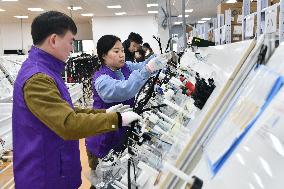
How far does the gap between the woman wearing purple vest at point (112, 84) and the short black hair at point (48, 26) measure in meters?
0.59

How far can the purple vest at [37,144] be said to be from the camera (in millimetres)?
1353

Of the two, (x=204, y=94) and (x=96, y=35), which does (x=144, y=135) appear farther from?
(x=96, y=35)

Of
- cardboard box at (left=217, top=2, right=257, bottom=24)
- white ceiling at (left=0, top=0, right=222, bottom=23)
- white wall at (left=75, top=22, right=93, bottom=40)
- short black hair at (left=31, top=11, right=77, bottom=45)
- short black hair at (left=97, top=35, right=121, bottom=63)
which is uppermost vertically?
white ceiling at (left=0, top=0, right=222, bottom=23)

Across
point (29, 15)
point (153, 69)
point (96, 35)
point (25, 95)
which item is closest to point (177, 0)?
point (96, 35)

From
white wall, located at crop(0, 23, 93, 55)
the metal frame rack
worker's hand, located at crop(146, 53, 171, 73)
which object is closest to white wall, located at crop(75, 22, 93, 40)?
white wall, located at crop(0, 23, 93, 55)

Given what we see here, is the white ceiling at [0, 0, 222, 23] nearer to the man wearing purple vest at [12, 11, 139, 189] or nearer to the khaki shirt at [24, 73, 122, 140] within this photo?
the man wearing purple vest at [12, 11, 139, 189]

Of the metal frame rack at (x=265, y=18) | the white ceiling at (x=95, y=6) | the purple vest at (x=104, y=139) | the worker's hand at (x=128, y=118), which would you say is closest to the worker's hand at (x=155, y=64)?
the purple vest at (x=104, y=139)

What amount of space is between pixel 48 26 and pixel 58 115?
375 millimetres

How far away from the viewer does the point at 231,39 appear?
14.3 feet

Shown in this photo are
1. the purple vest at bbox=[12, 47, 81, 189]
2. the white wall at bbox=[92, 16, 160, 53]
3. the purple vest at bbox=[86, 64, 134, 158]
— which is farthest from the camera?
the white wall at bbox=[92, 16, 160, 53]

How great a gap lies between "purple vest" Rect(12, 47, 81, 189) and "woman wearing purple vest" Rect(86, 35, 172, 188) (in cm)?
49

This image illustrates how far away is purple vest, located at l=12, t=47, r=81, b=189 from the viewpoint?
4.44 ft

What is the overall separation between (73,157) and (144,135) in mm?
345

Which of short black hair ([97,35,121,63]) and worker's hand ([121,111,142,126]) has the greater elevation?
short black hair ([97,35,121,63])
